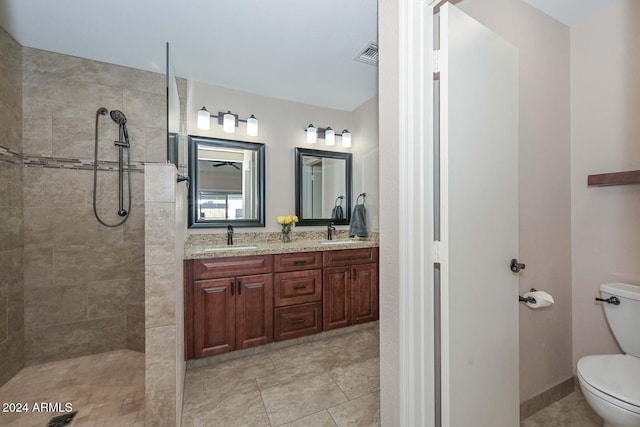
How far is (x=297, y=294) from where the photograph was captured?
7.50 feet

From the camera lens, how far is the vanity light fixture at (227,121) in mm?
2439

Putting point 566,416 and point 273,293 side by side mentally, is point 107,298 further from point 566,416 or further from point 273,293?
point 566,416

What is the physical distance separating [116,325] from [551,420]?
10.4 feet

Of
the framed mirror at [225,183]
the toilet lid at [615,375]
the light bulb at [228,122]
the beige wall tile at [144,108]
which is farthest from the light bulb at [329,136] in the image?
the toilet lid at [615,375]

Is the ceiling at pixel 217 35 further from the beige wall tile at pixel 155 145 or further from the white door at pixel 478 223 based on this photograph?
the white door at pixel 478 223

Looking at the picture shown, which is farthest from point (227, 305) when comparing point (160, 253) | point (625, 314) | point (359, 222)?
point (625, 314)

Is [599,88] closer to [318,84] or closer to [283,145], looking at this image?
[318,84]

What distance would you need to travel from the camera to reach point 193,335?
1925mm

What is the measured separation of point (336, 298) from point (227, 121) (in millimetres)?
2006

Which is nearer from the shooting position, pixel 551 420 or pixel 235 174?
pixel 551 420

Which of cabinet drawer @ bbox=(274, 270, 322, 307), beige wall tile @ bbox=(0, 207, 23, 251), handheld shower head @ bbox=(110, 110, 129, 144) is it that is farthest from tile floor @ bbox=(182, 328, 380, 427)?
handheld shower head @ bbox=(110, 110, 129, 144)

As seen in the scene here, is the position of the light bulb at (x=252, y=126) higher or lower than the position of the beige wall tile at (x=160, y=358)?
higher

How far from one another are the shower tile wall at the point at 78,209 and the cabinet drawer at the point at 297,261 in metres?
1.23

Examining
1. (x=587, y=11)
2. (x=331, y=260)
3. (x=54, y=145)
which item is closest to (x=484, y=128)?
(x=587, y=11)
